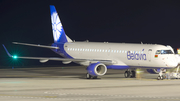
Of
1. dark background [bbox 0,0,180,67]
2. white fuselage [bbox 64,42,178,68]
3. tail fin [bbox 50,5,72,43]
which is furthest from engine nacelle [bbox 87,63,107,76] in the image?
dark background [bbox 0,0,180,67]

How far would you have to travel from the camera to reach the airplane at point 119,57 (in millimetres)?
37438

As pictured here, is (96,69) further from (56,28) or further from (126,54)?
(56,28)

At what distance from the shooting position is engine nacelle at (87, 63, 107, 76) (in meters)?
37.8

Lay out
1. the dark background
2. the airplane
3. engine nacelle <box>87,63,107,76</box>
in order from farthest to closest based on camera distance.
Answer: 1. the dark background
2. engine nacelle <box>87,63,107,76</box>
3. the airplane

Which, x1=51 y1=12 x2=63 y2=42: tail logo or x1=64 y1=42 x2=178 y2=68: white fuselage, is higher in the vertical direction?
x1=51 y1=12 x2=63 y2=42: tail logo

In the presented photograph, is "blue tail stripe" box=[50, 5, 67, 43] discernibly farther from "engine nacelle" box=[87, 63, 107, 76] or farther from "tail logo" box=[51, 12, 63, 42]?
"engine nacelle" box=[87, 63, 107, 76]

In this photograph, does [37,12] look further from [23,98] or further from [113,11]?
[23,98]

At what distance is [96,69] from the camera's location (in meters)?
38.8

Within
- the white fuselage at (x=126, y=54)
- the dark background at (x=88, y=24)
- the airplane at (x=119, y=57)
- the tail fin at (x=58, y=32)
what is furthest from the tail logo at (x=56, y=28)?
the dark background at (x=88, y=24)

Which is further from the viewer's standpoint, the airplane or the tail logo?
the tail logo

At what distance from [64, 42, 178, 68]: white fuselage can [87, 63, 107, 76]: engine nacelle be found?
2.49 meters

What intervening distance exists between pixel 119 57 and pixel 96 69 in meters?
3.36

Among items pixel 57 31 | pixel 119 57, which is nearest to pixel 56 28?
pixel 57 31

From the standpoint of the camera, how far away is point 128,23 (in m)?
158
